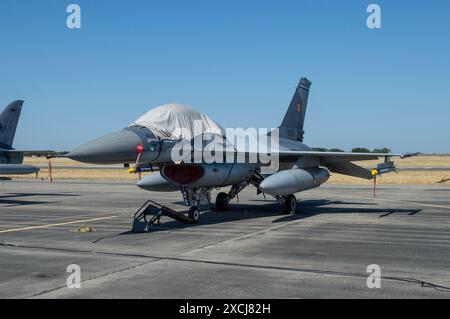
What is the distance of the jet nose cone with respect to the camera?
11.5 m

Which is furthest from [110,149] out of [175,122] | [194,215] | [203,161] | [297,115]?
[297,115]

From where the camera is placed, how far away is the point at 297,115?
2238 centimetres

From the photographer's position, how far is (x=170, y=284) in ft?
24.5

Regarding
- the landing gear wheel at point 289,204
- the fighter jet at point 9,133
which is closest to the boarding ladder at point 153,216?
the landing gear wheel at point 289,204

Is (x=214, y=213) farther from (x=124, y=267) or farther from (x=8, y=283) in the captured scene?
(x=8, y=283)

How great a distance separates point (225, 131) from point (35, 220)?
22.7ft

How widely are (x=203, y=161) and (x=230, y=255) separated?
5.54 m

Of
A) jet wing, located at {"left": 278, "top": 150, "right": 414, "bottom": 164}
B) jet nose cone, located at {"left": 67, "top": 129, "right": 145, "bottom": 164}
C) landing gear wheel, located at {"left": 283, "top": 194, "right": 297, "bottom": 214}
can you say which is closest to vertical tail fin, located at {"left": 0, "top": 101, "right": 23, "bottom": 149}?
jet wing, located at {"left": 278, "top": 150, "right": 414, "bottom": 164}

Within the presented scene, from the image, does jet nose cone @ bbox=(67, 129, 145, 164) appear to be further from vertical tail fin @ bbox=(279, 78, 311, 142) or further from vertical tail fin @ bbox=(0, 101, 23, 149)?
vertical tail fin @ bbox=(0, 101, 23, 149)

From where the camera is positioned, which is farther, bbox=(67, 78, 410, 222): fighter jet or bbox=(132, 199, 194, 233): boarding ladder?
bbox=(132, 199, 194, 233): boarding ladder

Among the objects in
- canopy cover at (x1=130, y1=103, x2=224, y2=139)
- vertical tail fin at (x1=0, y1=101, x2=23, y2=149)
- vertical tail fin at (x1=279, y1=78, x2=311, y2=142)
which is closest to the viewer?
canopy cover at (x1=130, y1=103, x2=224, y2=139)

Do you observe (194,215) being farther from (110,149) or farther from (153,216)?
(110,149)

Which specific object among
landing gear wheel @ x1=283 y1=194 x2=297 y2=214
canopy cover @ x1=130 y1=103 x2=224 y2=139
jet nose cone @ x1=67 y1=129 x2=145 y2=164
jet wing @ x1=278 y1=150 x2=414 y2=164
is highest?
canopy cover @ x1=130 y1=103 x2=224 y2=139
